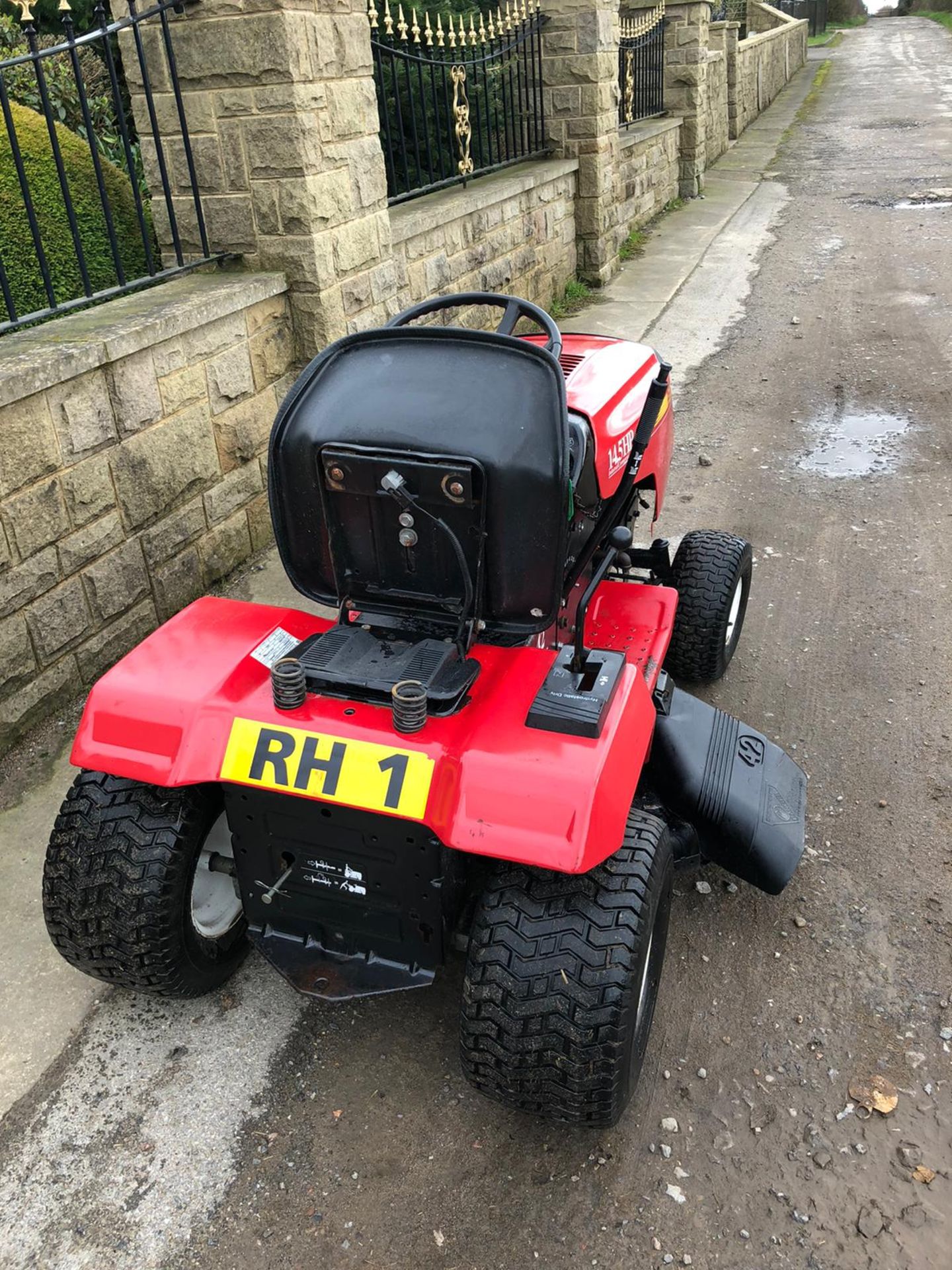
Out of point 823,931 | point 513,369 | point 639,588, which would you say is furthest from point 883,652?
point 513,369

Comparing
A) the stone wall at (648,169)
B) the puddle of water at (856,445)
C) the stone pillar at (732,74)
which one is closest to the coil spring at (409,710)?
the puddle of water at (856,445)

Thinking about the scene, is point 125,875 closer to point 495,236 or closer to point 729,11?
point 495,236

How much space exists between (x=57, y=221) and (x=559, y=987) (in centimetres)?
422

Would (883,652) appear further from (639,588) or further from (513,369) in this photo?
(513,369)

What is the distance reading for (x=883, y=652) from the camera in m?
4.17

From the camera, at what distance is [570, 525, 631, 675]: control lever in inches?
92.7

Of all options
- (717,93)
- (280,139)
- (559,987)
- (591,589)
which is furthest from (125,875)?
(717,93)

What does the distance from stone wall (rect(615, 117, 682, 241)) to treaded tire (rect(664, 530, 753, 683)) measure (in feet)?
23.2

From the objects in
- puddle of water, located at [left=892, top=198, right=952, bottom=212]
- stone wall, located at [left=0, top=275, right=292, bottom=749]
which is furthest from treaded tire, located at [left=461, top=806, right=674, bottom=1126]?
puddle of water, located at [left=892, top=198, right=952, bottom=212]

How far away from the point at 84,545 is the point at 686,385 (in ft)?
15.7

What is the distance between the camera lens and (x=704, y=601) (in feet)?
12.2

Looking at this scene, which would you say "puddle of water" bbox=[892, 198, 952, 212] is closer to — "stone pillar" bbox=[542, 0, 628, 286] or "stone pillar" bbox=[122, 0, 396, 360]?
"stone pillar" bbox=[542, 0, 628, 286]

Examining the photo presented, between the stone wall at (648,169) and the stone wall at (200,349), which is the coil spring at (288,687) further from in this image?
the stone wall at (648,169)

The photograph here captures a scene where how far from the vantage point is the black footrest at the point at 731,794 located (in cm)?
278
